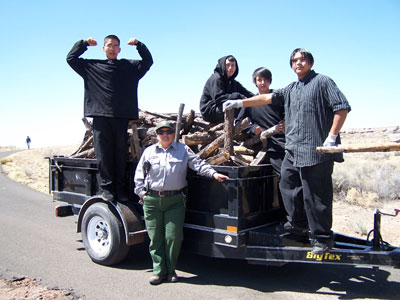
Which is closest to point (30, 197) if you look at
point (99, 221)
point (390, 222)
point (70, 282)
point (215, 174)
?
point (99, 221)

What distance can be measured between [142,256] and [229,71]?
10.1ft

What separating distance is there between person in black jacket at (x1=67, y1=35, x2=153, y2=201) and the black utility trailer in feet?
0.85

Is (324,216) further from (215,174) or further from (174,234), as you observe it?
(174,234)

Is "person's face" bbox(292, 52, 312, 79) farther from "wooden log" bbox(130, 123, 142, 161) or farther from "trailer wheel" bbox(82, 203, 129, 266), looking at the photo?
"trailer wheel" bbox(82, 203, 129, 266)

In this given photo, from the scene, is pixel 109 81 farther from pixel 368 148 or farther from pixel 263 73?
pixel 368 148

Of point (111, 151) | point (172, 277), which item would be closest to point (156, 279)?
point (172, 277)

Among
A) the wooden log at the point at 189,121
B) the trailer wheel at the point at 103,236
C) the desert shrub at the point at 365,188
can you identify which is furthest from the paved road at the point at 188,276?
the desert shrub at the point at 365,188

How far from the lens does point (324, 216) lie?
4238mm

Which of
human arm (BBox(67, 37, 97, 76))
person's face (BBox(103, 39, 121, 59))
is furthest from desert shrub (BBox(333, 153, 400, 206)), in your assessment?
human arm (BBox(67, 37, 97, 76))

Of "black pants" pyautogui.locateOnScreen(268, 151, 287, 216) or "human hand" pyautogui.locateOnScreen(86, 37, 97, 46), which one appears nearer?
"black pants" pyautogui.locateOnScreen(268, 151, 287, 216)

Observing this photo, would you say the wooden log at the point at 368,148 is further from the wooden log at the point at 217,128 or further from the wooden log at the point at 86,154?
the wooden log at the point at 86,154

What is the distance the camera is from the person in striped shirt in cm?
417

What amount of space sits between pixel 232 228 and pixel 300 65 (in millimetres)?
1989

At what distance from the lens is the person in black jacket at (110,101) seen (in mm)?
5547
